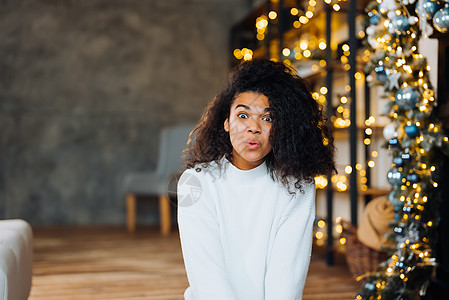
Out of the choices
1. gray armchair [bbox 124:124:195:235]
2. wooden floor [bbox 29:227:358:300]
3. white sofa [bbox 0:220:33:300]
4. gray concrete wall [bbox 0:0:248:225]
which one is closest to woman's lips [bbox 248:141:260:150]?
white sofa [bbox 0:220:33:300]

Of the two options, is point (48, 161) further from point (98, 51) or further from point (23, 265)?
point (23, 265)

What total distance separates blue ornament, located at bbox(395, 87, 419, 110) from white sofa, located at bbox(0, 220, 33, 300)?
145cm

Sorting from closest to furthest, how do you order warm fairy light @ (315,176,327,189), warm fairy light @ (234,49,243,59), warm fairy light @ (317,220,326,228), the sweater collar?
the sweater collar < warm fairy light @ (315,176,327,189) < warm fairy light @ (317,220,326,228) < warm fairy light @ (234,49,243,59)

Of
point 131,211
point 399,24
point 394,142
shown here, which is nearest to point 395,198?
point 394,142

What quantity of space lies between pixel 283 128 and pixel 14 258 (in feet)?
2.68

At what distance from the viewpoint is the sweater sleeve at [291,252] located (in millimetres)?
1335

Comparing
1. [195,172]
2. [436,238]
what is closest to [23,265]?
[195,172]

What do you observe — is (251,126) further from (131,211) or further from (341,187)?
(131,211)

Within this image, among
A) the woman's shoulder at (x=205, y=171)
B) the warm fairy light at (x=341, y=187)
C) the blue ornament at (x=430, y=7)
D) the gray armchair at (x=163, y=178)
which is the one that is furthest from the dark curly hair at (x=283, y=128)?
the gray armchair at (x=163, y=178)

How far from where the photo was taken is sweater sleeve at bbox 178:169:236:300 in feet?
4.38

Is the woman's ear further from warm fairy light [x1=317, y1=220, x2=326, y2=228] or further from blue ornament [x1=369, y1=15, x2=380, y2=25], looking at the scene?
warm fairy light [x1=317, y1=220, x2=326, y2=228]

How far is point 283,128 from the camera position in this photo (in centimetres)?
142

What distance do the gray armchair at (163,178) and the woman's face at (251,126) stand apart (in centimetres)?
325

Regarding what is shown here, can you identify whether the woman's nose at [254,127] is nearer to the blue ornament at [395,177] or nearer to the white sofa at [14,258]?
the white sofa at [14,258]
